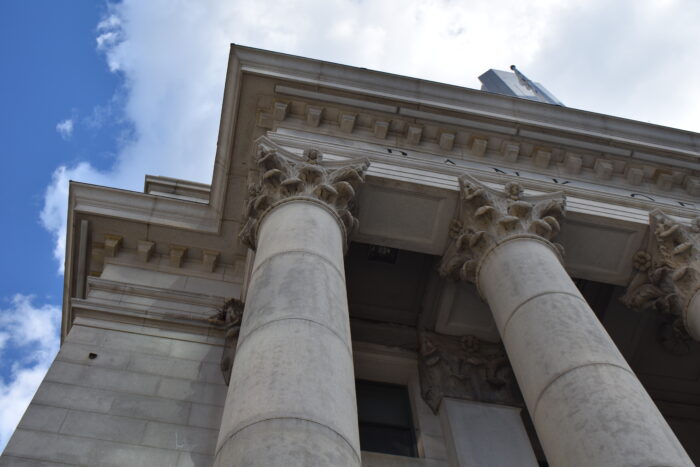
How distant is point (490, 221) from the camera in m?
12.4

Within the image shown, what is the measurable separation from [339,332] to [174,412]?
541cm

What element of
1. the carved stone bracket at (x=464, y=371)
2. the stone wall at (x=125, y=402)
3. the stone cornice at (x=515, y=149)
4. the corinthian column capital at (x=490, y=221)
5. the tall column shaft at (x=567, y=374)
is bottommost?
the stone wall at (x=125, y=402)

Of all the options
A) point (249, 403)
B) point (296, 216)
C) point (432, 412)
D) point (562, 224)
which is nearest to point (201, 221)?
point (296, 216)

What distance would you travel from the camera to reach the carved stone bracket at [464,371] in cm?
1401

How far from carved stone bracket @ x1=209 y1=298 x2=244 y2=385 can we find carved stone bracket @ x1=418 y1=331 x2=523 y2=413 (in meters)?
4.41

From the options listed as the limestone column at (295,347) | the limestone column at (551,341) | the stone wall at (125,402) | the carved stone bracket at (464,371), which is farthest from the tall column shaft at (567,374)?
the stone wall at (125,402)

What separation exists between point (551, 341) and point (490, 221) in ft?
12.4

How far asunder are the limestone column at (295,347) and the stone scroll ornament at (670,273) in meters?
6.52

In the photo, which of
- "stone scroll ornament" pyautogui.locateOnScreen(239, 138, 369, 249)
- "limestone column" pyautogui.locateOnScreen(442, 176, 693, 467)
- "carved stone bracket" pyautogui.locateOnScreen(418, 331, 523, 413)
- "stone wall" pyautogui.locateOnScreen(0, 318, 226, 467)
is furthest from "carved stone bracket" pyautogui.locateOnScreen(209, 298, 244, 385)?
"limestone column" pyautogui.locateOnScreen(442, 176, 693, 467)

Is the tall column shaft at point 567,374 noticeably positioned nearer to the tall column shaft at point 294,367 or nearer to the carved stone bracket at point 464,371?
the tall column shaft at point 294,367

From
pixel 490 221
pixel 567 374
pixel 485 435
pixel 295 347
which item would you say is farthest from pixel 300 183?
pixel 485 435

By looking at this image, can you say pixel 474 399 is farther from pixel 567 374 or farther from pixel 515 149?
pixel 515 149

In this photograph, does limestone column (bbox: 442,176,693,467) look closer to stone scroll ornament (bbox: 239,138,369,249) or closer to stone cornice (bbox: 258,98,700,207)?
stone cornice (bbox: 258,98,700,207)

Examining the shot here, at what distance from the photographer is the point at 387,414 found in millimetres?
14555
